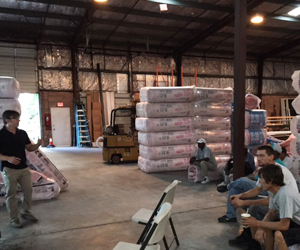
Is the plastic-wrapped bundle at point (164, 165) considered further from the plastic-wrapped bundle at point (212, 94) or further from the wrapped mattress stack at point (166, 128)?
the plastic-wrapped bundle at point (212, 94)

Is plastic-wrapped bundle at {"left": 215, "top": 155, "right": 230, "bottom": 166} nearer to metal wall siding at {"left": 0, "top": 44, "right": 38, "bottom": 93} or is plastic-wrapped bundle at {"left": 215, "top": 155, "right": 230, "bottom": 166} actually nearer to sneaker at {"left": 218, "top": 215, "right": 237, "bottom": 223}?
sneaker at {"left": 218, "top": 215, "right": 237, "bottom": 223}

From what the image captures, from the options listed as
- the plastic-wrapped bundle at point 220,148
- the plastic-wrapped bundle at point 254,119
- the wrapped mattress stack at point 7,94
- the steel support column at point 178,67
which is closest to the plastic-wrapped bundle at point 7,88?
the wrapped mattress stack at point 7,94

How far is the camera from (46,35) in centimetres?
1235

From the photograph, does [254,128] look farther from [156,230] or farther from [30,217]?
[156,230]

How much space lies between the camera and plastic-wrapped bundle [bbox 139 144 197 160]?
6.89 m

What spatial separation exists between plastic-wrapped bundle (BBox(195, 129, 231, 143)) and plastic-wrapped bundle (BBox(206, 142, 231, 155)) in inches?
4.4

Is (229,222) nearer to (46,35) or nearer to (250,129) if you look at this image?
(250,129)

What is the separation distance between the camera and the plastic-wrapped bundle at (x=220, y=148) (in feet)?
24.3

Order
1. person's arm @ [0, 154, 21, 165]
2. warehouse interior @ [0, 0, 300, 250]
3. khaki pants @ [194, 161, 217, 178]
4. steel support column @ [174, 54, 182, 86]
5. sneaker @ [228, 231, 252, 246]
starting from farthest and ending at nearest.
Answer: steel support column @ [174, 54, 182, 86] < khaki pants @ [194, 161, 217, 178] < warehouse interior @ [0, 0, 300, 250] < person's arm @ [0, 154, 21, 165] < sneaker @ [228, 231, 252, 246]

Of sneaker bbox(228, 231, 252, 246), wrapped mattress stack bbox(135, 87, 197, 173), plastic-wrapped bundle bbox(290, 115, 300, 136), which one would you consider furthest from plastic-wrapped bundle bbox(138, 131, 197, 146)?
sneaker bbox(228, 231, 252, 246)

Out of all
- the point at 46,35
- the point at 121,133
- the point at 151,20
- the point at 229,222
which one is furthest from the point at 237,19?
the point at 46,35

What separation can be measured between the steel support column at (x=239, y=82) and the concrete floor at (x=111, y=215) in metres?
0.84

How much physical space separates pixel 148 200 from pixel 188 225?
4.09 ft

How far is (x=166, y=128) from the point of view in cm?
696
